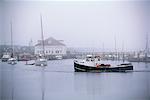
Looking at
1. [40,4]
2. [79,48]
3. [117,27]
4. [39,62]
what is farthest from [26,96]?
[117,27]

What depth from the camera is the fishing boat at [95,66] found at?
330 cm

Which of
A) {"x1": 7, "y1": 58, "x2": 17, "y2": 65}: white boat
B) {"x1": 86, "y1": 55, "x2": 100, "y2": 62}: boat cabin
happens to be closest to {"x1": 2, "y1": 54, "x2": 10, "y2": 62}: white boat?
{"x1": 7, "y1": 58, "x2": 17, "y2": 65}: white boat

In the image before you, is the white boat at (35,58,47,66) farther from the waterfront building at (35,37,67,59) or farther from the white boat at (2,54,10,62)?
the white boat at (2,54,10,62)

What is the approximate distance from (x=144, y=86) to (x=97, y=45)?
659mm

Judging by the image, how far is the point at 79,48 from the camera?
10.8 feet

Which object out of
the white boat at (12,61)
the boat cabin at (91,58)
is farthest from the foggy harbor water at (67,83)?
the boat cabin at (91,58)

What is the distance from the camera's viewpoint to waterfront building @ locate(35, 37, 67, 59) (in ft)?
10.7

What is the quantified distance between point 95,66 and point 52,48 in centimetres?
50

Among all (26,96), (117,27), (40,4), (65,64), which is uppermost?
(40,4)

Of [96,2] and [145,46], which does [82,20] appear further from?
[145,46]

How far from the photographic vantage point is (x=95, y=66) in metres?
3.31

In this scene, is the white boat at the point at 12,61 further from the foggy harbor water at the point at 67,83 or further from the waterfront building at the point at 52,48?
the waterfront building at the point at 52,48

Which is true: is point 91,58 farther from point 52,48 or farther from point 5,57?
point 5,57

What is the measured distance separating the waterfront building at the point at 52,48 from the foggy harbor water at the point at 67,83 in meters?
0.08
